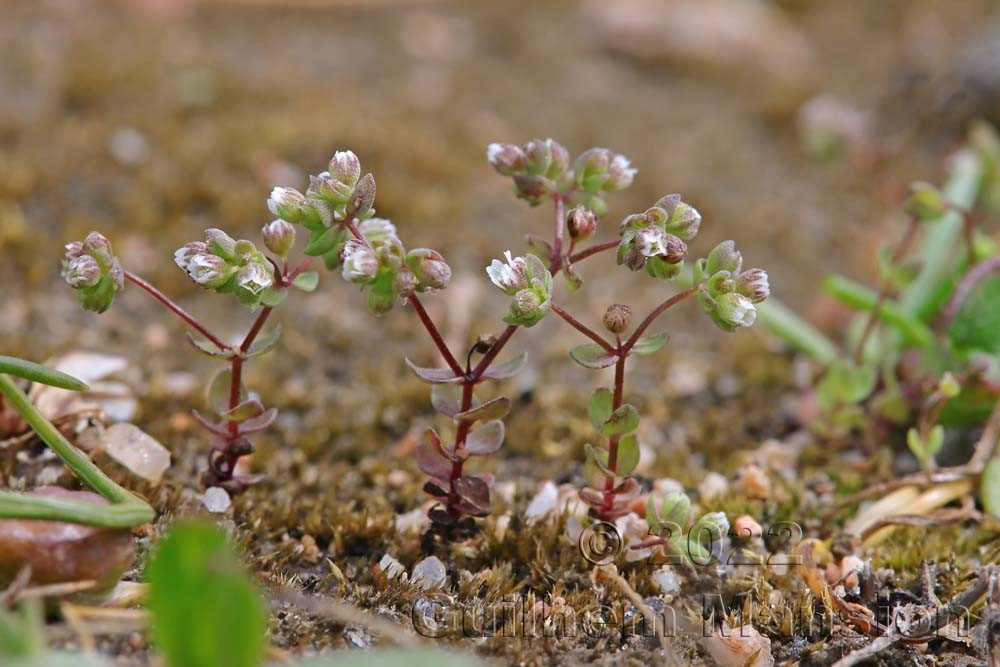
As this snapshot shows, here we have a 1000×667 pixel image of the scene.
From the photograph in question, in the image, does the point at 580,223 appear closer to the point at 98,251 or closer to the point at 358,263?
the point at 358,263

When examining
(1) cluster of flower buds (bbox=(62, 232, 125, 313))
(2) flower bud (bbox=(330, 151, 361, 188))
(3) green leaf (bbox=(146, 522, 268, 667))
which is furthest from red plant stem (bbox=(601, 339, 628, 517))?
(1) cluster of flower buds (bbox=(62, 232, 125, 313))

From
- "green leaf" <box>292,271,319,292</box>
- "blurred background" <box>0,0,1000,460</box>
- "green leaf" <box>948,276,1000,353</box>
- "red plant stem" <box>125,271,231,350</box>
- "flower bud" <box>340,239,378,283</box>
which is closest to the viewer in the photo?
"flower bud" <box>340,239,378,283</box>

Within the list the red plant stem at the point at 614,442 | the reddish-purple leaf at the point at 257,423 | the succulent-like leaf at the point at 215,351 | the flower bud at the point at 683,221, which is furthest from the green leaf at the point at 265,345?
the flower bud at the point at 683,221

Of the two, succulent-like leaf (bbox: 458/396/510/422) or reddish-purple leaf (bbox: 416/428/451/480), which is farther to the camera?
reddish-purple leaf (bbox: 416/428/451/480)

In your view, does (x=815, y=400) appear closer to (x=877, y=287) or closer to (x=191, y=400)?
(x=877, y=287)

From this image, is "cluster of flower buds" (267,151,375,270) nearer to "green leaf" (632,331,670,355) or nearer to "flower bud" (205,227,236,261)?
"flower bud" (205,227,236,261)

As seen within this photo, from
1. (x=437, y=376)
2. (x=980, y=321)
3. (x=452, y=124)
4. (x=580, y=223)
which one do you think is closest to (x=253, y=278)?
(x=437, y=376)

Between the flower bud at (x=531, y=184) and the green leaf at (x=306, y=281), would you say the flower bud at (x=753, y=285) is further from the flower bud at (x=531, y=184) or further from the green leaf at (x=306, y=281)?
the green leaf at (x=306, y=281)
